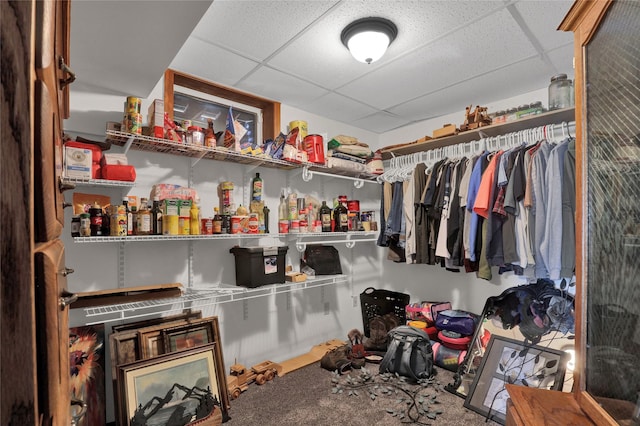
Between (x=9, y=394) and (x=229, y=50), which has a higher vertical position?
(x=229, y=50)

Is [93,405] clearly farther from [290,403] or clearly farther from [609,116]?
[609,116]

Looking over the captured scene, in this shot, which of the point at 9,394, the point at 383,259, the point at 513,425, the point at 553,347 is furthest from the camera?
the point at 383,259

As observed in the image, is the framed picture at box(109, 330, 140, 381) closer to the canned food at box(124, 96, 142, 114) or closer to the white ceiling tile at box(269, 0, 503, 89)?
the canned food at box(124, 96, 142, 114)

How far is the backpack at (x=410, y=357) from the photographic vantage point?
7.49 feet

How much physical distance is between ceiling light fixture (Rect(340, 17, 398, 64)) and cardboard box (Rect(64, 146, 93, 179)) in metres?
1.48

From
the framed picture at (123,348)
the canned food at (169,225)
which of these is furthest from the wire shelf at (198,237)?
the framed picture at (123,348)

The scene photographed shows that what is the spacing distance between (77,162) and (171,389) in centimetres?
126

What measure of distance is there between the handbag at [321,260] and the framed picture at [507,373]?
1.29 metres

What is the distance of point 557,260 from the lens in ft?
5.96

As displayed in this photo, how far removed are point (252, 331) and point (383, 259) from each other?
5.30 feet

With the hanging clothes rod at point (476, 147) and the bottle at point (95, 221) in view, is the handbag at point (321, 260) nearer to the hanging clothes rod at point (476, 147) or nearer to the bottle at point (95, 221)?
the hanging clothes rod at point (476, 147)

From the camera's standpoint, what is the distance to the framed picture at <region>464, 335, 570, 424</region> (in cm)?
Answer: 184

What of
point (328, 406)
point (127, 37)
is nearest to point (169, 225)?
point (127, 37)

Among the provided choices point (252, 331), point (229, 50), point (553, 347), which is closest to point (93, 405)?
point (252, 331)
